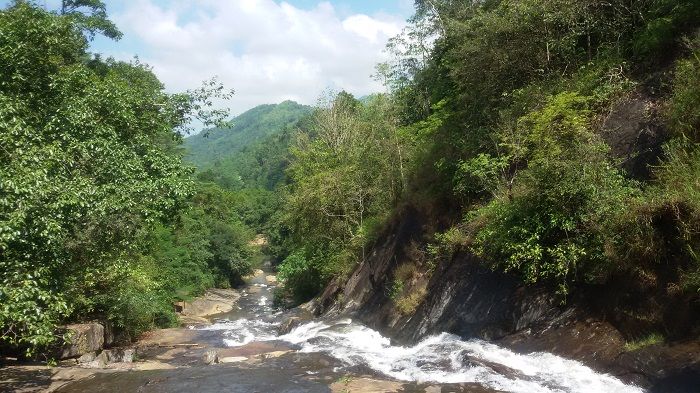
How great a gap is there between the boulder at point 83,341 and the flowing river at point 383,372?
298 centimetres

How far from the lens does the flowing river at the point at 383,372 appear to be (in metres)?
9.66

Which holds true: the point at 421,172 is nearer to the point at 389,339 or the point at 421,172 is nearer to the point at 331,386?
the point at 389,339

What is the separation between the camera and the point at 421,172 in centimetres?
2092

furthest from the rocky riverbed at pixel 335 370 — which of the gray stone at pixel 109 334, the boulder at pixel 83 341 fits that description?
the gray stone at pixel 109 334

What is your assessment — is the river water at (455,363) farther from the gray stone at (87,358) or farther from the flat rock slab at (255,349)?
the gray stone at (87,358)

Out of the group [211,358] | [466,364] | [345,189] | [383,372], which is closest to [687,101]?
[466,364]

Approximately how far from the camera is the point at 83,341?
15016 millimetres

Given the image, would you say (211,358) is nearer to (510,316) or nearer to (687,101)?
(510,316)

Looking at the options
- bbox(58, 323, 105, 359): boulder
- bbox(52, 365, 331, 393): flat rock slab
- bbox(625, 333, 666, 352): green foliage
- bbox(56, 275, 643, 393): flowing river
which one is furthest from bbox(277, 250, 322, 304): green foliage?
bbox(625, 333, 666, 352): green foliage

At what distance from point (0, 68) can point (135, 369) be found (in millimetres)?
8100

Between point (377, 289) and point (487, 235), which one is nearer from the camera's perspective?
point (487, 235)

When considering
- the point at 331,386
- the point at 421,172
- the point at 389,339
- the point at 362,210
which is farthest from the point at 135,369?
the point at 362,210

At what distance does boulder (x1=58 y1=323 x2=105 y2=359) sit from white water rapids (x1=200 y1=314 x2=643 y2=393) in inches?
247

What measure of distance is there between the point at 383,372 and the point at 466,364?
2.08 meters
